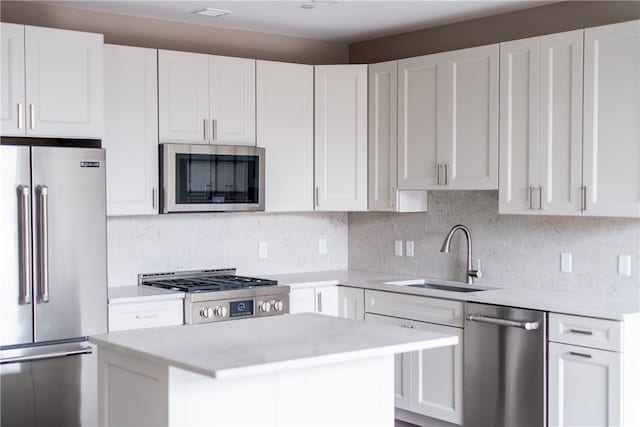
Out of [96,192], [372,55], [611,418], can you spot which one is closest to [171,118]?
[96,192]

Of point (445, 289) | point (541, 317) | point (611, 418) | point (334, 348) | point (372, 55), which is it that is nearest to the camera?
point (334, 348)

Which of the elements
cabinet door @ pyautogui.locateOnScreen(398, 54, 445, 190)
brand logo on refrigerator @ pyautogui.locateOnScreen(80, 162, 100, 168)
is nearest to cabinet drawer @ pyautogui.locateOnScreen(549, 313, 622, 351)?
cabinet door @ pyautogui.locateOnScreen(398, 54, 445, 190)

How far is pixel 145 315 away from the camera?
462 centimetres

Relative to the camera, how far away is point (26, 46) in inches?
169

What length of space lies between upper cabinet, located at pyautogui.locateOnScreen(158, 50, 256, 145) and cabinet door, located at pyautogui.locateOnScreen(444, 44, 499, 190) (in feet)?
4.09

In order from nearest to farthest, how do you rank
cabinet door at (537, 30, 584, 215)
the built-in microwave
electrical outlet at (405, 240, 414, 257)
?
cabinet door at (537, 30, 584, 215) < the built-in microwave < electrical outlet at (405, 240, 414, 257)

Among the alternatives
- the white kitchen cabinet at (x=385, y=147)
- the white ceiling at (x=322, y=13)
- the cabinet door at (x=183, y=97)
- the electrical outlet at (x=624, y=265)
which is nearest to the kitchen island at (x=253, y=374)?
the electrical outlet at (x=624, y=265)

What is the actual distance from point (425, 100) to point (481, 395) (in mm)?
1836

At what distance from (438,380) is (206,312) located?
1408 millimetres

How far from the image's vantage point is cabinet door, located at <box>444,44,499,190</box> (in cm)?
479

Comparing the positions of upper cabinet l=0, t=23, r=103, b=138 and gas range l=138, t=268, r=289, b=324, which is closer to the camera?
upper cabinet l=0, t=23, r=103, b=138

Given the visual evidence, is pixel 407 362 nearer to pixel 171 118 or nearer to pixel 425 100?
pixel 425 100

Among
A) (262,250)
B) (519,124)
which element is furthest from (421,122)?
(262,250)

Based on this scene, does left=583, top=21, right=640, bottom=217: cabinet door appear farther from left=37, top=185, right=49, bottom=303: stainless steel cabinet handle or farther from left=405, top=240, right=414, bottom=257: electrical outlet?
left=37, top=185, right=49, bottom=303: stainless steel cabinet handle
